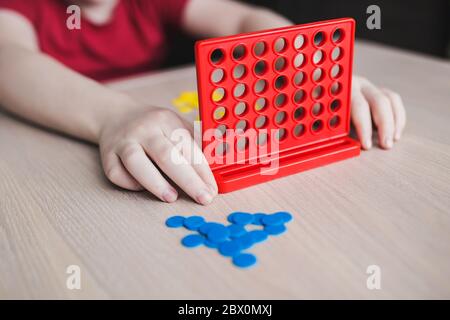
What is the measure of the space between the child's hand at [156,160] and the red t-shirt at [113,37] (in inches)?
22.4

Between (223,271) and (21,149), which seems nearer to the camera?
(223,271)

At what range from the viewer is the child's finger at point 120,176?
0.52 m

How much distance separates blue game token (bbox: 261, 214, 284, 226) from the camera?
1.48ft

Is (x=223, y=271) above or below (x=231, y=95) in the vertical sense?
below

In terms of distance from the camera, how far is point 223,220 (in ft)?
1.54

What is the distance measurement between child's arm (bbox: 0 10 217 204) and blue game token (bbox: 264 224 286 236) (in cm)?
8

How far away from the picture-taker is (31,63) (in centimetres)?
70

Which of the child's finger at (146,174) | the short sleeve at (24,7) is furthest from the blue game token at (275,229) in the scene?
the short sleeve at (24,7)

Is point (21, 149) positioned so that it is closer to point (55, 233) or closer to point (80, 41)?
point (55, 233)

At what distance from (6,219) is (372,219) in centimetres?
35

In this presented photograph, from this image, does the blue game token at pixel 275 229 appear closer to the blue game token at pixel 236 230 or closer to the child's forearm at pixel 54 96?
the blue game token at pixel 236 230

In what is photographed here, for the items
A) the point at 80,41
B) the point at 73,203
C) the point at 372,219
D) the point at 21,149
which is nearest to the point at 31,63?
the point at 21,149

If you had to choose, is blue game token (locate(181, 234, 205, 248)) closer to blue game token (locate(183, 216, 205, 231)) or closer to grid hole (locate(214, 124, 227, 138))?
blue game token (locate(183, 216, 205, 231))

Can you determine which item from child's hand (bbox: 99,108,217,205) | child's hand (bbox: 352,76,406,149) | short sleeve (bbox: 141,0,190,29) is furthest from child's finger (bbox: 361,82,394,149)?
short sleeve (bbox: 141,0,190,29)
